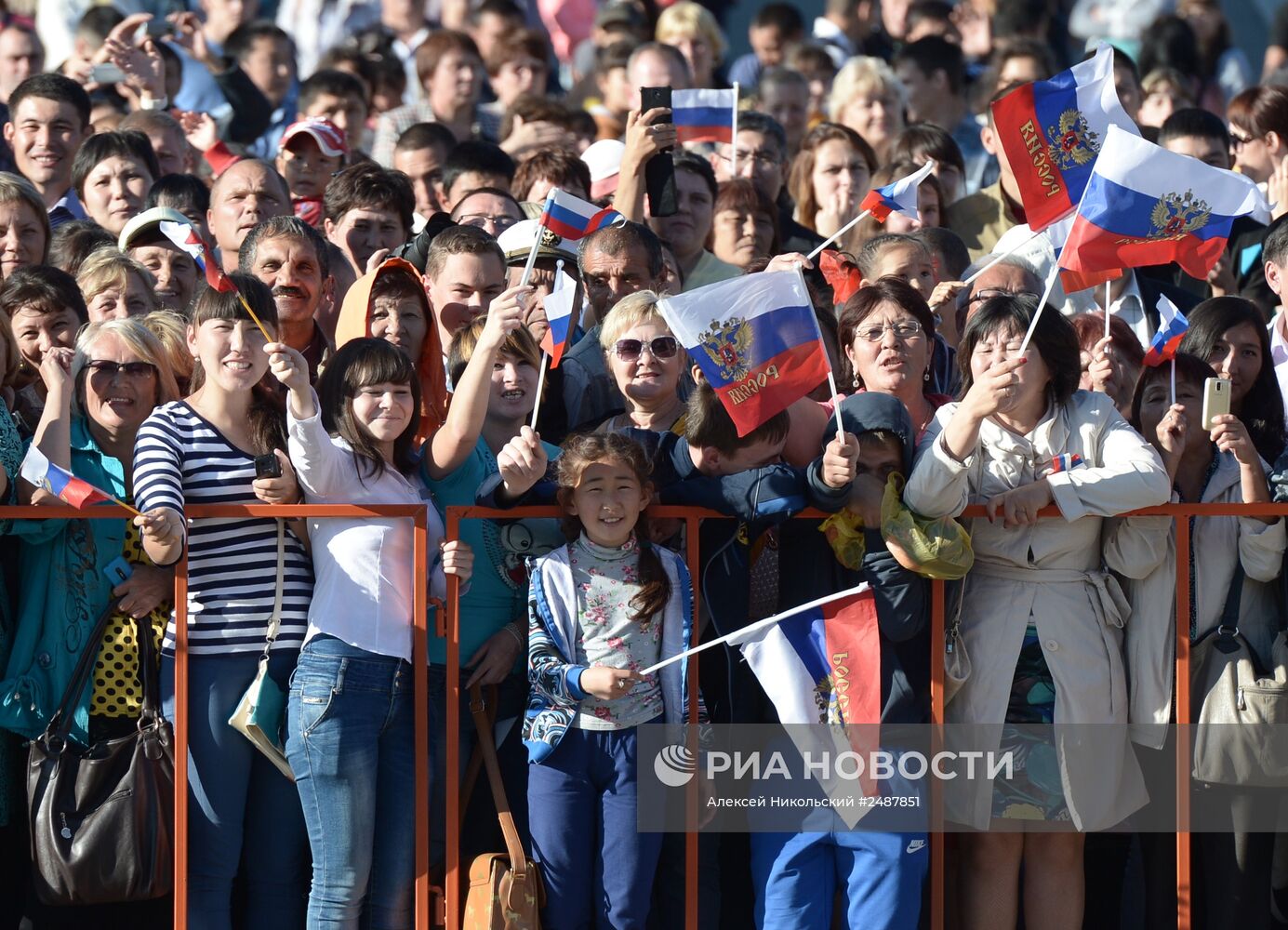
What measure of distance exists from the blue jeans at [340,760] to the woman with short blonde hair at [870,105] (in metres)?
5.94

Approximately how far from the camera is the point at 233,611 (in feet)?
19.0

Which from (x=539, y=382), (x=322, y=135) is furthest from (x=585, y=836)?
(x=322, y=135)

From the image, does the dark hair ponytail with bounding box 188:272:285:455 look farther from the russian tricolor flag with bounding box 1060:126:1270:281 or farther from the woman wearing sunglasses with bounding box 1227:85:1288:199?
the woman wearing sunglasses with bounding box 1227:85:1288:199

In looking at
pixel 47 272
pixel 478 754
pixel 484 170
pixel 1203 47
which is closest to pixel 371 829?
pixel 478 754

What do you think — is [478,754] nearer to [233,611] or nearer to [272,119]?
[233,611]

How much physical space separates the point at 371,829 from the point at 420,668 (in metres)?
0.49

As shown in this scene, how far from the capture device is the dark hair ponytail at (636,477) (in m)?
5.80

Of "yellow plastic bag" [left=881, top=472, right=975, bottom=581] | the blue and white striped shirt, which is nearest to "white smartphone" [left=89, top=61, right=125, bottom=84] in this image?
the blue and white striped shirt

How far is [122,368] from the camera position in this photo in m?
6.20

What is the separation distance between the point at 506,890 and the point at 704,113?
4.29 m

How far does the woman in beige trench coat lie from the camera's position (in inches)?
231

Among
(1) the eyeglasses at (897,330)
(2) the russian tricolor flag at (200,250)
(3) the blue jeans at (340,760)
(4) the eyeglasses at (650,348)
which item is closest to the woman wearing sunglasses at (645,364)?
(4) the eyeglasses at (650,348)

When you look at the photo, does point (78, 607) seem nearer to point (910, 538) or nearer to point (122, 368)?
point (122, 368)

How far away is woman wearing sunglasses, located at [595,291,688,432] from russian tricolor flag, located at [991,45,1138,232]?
1.31 metres
